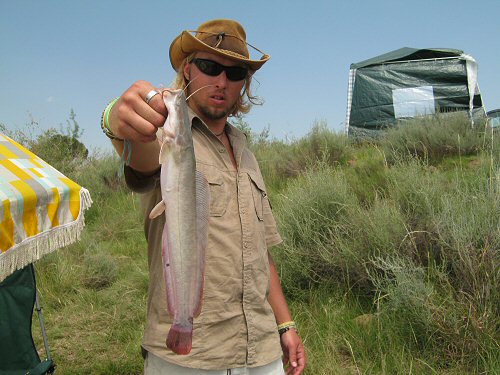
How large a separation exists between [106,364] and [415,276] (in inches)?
117

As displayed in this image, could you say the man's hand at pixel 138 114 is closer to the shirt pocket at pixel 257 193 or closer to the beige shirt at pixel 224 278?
the beige shirt at pixel 224 278

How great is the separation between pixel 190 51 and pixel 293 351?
1714 mm

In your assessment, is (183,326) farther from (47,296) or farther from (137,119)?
(47,296)

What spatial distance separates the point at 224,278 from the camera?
202 centimetres

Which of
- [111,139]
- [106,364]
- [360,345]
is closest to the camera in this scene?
[111,139]

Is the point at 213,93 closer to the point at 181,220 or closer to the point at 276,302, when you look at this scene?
the point at 181,220

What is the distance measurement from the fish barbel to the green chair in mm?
2695

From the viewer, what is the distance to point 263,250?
2.29m

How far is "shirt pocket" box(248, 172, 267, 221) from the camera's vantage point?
2316mm

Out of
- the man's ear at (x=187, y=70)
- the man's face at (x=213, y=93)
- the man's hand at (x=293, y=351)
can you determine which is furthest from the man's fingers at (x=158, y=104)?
the man's hand at (x=293, y=351)

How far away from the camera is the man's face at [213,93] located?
2.30 m

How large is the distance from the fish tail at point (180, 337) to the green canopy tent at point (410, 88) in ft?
34.6

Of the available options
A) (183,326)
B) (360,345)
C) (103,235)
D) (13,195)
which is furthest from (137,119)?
(103,235)

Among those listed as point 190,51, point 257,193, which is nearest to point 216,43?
point 190,51
